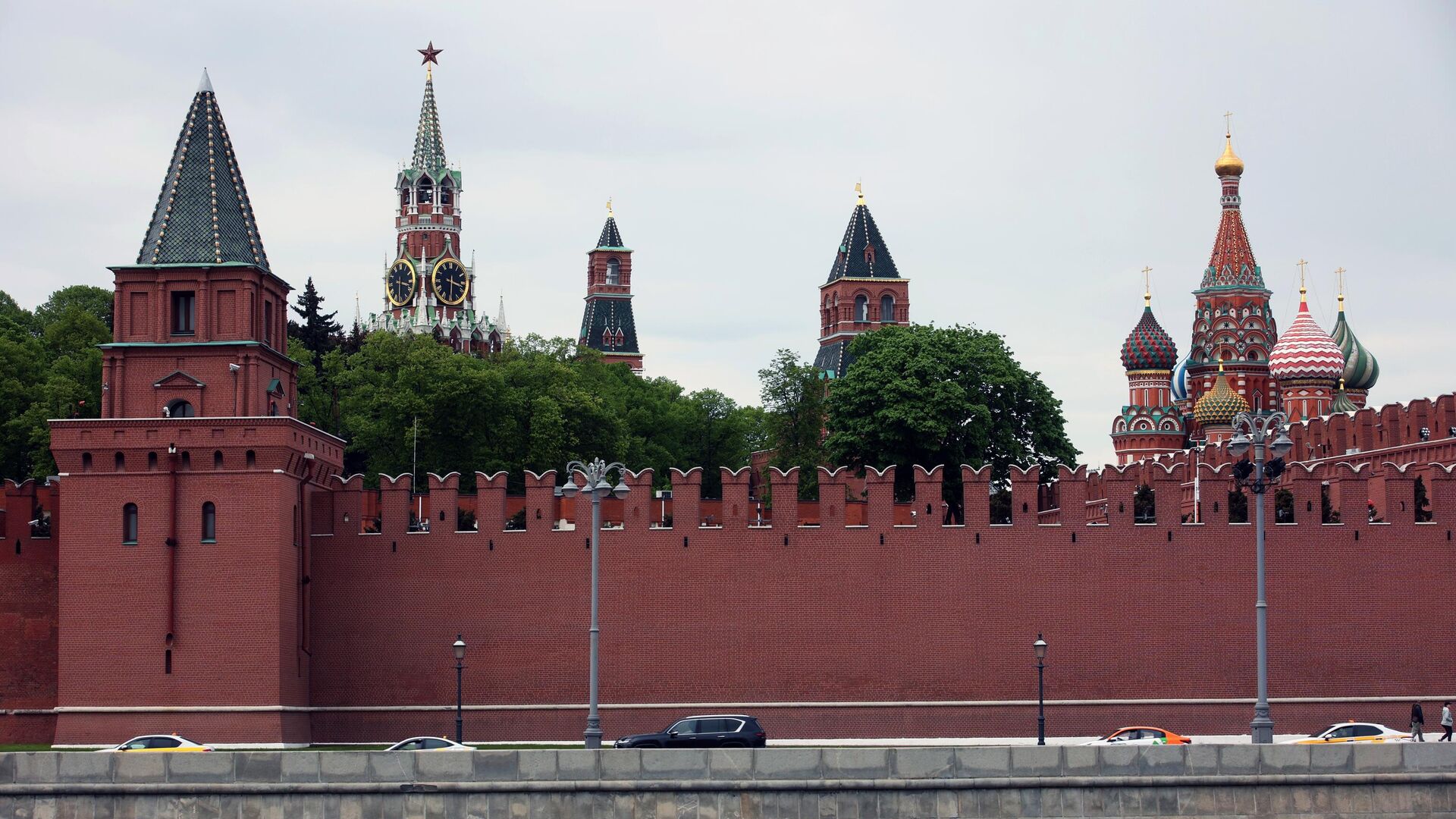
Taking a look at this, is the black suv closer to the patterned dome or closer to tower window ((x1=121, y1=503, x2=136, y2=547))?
tower window ((x1=121, y1=503, x2=136, y2=547))

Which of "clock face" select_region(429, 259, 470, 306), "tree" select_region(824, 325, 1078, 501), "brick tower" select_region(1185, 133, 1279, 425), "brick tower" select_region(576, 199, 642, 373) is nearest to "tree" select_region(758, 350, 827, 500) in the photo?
"tree" select_region(824, 325, 1078, 501)

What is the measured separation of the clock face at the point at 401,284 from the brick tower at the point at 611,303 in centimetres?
2003

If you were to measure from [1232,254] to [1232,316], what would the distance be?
359 cm

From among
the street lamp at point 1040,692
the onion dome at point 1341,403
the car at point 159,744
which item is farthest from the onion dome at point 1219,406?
the car at point 159,744

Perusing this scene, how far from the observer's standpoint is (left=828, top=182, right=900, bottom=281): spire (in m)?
147

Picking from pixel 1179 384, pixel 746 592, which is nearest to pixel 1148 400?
pixel 1179 384

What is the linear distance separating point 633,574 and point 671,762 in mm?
15901

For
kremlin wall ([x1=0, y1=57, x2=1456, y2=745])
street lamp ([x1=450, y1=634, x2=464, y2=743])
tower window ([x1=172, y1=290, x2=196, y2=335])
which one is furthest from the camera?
kremlin wall ([x1=0, y1=57, x2=1456, y2=745])

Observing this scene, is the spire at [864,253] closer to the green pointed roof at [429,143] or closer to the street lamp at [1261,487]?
the green pointed roof at [429,143]

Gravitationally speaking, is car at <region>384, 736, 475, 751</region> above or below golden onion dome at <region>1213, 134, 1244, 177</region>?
below

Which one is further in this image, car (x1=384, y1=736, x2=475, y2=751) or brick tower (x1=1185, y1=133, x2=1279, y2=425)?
brick tower (x1=1185, y1=133, x2=1279, y2=425)

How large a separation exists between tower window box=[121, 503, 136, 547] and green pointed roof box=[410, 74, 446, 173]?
102 meters

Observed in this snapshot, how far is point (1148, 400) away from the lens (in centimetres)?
13688

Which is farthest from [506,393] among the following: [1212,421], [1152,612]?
[1212,421]
